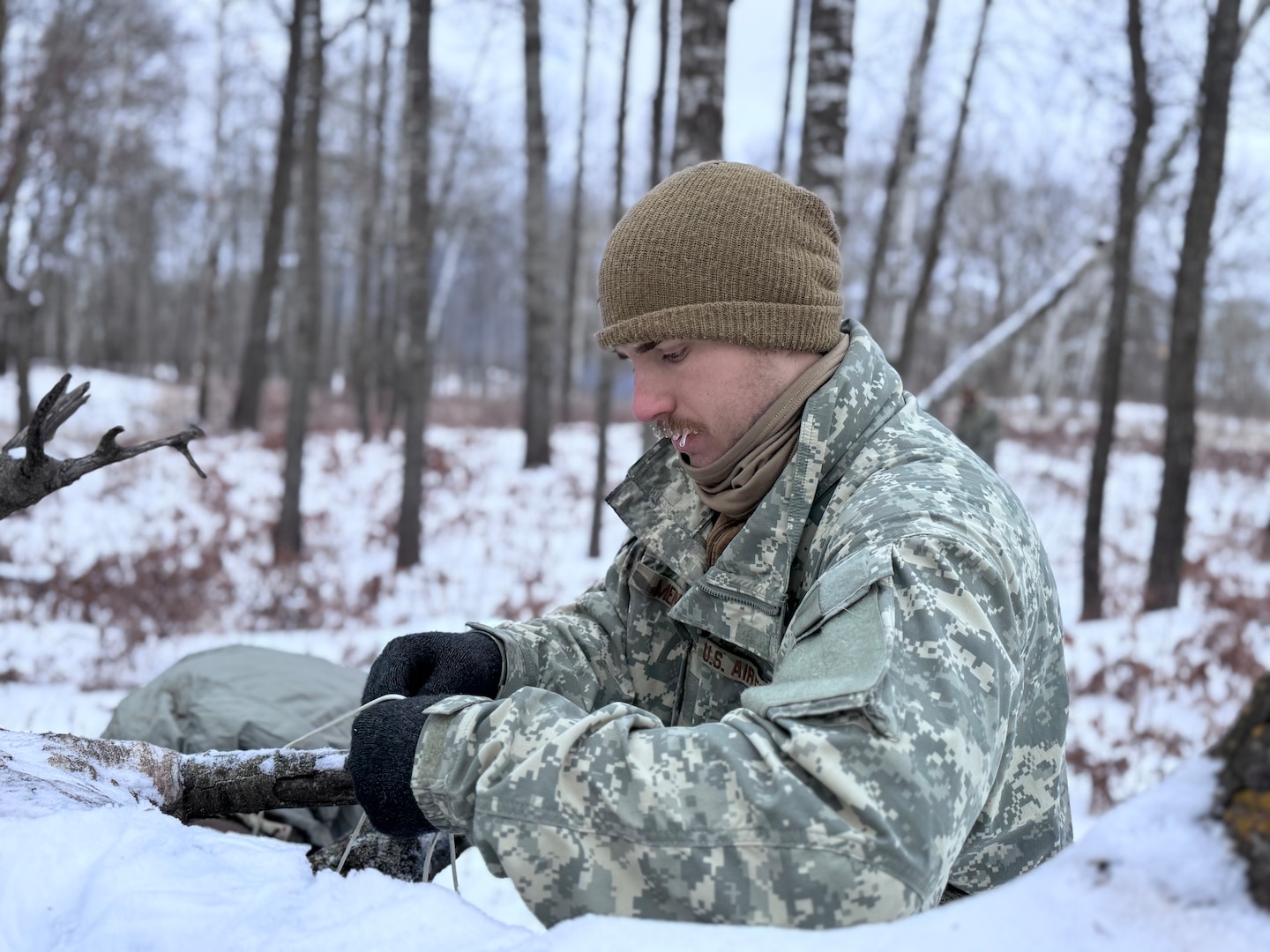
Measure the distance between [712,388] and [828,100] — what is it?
427 centimetres

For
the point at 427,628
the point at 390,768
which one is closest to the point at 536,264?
the point at 427,628

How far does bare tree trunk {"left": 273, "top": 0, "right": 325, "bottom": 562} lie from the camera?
29.6 feet

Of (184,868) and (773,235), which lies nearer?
(184,868)

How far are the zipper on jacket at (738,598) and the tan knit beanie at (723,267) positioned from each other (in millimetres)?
456

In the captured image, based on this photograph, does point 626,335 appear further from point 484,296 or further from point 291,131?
point 484,296

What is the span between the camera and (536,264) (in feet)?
42.4

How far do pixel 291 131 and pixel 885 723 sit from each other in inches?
408

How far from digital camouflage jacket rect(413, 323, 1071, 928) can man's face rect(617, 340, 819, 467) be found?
120 mm

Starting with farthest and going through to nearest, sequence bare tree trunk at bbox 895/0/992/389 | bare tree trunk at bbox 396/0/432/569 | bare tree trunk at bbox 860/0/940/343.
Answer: bare tree trunk at bbox 860/0/940/343
bare tree trunk at bbox 895/0/992/389
bare tree trunk at bbox 396/0/432/569

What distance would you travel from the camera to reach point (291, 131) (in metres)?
10.0

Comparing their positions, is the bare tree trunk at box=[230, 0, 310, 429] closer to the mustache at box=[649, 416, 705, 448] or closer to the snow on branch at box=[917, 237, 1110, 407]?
the snow on branch at box=[917, 237, 1110, 407]

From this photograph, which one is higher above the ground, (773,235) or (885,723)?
(773,235)

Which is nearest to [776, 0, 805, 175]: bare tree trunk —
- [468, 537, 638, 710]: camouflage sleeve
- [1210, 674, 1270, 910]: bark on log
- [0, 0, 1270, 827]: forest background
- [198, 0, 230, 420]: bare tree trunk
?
[0, 0, 1270, 827]: forest background

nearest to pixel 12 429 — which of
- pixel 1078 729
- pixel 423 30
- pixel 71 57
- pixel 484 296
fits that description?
pixel 71 57
